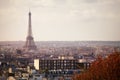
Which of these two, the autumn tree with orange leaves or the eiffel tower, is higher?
the eiffel tower

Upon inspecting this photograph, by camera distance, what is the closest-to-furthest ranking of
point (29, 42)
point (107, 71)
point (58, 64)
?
point (107, 71), point (58, 64), point (29, 42)

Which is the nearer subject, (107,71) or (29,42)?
(107,71)

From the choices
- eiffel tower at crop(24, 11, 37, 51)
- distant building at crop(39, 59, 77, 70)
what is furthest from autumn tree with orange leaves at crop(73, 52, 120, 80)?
eiffel tower at crop(24, 11, 37, 51)

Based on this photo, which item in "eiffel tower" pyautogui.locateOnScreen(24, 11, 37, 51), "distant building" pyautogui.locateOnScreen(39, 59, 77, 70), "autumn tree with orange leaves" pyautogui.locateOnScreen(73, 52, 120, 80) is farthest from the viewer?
"eiffel tower" pyautogui.locateOnScreen(24, 11, 37, 51)

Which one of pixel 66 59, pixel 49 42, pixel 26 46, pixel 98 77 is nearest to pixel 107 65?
pixel 98 77

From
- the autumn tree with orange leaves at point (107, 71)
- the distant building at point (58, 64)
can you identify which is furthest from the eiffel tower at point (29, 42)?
the autumn tree with orange leaves at point (107, 71)

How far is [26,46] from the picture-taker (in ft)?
54.2

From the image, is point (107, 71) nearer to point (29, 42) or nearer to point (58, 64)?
point (58, 64)

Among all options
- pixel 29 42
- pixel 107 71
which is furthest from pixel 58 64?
pixel 107 71

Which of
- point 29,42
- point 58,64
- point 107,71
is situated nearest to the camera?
point 107,71

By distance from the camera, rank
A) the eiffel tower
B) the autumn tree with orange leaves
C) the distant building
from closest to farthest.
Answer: the autumn tree with orange leaves, the distant building, the eiffel tower

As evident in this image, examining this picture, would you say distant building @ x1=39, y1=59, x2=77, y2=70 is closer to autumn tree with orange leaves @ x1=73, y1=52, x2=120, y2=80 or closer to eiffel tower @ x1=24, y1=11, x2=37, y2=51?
eiffel tower @ x1=24, y1=11, x2=37, y2=51

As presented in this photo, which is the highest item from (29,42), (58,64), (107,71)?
(29,42)

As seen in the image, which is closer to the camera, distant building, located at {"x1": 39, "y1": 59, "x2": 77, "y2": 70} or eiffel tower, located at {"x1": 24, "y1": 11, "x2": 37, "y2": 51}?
distant building, located at {"x1": 39, "y1": 59, "x2": 77, "y2": 70}
